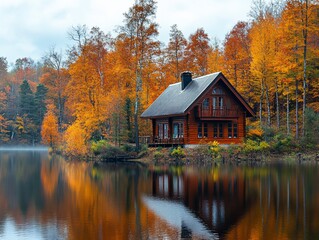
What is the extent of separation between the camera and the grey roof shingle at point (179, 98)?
135ft

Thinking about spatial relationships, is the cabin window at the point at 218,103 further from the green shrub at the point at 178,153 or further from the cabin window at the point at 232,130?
the green shrub at the point at 178,153

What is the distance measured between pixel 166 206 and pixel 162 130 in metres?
29.8

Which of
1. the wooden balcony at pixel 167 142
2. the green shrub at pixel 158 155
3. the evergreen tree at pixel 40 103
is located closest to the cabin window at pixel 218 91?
the wooden balcony at pixel 167 142

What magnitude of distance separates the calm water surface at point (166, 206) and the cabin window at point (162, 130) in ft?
59.6

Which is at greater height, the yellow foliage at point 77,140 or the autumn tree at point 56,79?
the autumn tree at point 56,79

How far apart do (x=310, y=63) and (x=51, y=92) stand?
162 feet

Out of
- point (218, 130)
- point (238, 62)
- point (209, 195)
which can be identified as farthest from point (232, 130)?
point (209, 195)

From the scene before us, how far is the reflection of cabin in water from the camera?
598 inches

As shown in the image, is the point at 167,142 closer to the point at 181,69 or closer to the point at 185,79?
the point at 185,79

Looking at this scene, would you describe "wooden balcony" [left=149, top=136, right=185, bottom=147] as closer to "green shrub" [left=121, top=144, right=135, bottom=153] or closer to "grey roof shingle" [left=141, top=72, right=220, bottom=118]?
"green shrub" [left=121, top=144, right=135, bottom=153]

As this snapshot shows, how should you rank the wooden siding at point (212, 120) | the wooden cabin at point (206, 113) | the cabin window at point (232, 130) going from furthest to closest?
the cabin window at point (232, 130) → the wooden siding at point (212, 120) → the wooden cabin at point (206, 113)

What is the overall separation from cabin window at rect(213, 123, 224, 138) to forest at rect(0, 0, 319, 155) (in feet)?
11.1

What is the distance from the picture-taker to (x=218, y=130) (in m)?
43.4

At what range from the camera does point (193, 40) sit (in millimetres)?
59844
